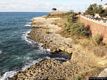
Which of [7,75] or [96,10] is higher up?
[96,10]

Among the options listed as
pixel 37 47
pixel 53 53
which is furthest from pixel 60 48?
pixel 37 47

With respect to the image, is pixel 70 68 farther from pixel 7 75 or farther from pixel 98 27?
pixel 98 27

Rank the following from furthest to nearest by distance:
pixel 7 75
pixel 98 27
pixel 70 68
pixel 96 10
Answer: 1. pixel 96 10
2. pixel 98 27
3. pixel 70 68
4. pixel 7 75

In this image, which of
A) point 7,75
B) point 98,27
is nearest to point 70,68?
point 7,75

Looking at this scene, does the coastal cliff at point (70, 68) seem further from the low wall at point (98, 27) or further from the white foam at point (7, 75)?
the low wall at point (98, 27)

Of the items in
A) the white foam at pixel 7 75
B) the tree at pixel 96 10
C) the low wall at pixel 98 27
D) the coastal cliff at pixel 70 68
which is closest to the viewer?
the coastal cliff at pixel 70 68

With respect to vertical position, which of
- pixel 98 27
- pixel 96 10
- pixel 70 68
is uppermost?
pixel 96 10

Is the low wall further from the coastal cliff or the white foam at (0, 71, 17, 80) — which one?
the white foam at (0, 71, 17, 80)

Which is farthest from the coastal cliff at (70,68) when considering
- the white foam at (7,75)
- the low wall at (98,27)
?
the low wall at (98,27)

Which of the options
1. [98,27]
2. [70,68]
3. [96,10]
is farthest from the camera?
[96,10]

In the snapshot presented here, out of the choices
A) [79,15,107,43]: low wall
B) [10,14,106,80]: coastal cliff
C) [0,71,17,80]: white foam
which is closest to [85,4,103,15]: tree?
[79,15,107,43]: low wall

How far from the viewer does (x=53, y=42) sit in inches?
2312

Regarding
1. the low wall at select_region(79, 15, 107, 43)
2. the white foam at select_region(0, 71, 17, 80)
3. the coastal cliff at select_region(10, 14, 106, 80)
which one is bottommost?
the white foam at select_region(0, 71, 17, 80)

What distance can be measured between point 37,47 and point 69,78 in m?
24.2
